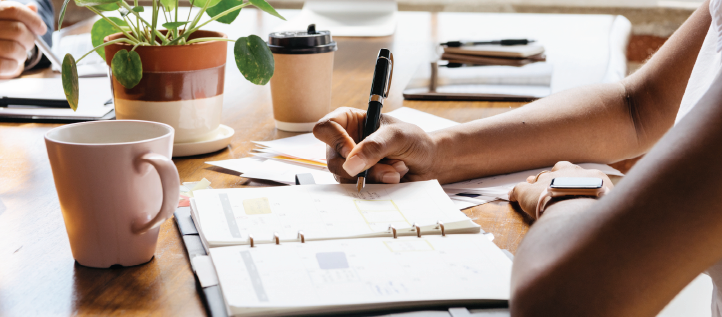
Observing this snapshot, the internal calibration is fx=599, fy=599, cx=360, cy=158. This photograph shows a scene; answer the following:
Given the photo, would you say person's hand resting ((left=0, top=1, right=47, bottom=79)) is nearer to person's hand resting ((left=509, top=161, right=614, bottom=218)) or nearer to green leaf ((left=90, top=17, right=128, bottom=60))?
green leaf ((left=90, top=17, right=128, bottom=60))

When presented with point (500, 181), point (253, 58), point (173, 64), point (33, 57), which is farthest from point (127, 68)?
point (33, 57)

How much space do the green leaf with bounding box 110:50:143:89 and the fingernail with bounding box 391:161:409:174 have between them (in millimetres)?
351

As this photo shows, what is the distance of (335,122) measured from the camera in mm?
752

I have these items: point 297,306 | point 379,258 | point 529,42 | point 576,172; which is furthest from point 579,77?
point 297,306

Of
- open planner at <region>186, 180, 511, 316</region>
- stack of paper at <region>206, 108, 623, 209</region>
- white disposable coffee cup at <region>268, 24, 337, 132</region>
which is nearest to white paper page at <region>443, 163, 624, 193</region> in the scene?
stack of paper at <region>206, 108, 623, 209</region>

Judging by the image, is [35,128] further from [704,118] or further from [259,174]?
[704,118]

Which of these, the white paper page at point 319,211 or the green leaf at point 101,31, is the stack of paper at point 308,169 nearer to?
the white paper page at point 319,211

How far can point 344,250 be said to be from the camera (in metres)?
0.52

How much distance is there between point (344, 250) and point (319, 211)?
0.09 meters

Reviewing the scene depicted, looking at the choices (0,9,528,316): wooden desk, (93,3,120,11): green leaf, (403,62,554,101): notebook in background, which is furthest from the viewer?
(403,62,554,101): notebook in background

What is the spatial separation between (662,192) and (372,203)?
0.32 m

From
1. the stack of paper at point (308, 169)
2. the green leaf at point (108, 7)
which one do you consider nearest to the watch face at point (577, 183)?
the stack of paper at point (308, 169)

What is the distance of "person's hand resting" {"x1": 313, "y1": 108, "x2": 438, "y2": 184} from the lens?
2.22 feet

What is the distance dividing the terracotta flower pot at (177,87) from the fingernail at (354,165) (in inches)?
10.9
